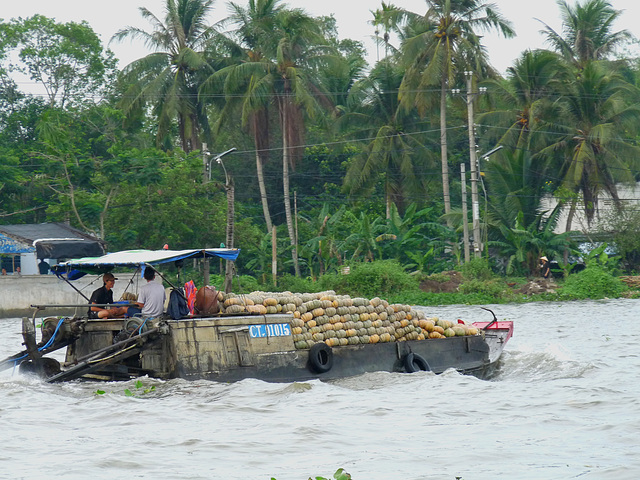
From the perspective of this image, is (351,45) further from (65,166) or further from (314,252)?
(65,166)

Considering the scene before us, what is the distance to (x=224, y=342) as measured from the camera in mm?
11656

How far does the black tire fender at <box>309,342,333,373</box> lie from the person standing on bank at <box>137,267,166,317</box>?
2.24 m

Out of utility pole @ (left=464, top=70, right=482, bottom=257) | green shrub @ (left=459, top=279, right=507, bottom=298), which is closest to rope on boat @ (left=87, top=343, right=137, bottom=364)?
green shrub @ (left=459, top=279, right=507, bottom=298)

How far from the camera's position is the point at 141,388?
11.4 metres

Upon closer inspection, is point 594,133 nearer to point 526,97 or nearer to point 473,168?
point 526,97

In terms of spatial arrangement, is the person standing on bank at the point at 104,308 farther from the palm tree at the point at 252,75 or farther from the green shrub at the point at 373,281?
the palm tree at the point at 252,75

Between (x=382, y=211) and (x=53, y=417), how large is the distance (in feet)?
115

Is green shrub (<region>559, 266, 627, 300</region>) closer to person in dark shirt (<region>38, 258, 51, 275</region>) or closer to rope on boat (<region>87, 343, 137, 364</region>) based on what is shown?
person in dark shirt (<region>38, 258, 51, 275</region>)

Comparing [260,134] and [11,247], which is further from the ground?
[260,134]

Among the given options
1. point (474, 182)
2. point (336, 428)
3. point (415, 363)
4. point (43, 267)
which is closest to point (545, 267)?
point (474, 182)

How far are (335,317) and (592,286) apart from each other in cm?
2242

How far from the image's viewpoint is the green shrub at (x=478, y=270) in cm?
3400

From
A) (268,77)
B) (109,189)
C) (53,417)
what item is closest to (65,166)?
(109,189)

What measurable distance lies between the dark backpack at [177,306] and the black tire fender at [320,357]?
193 centimetres
